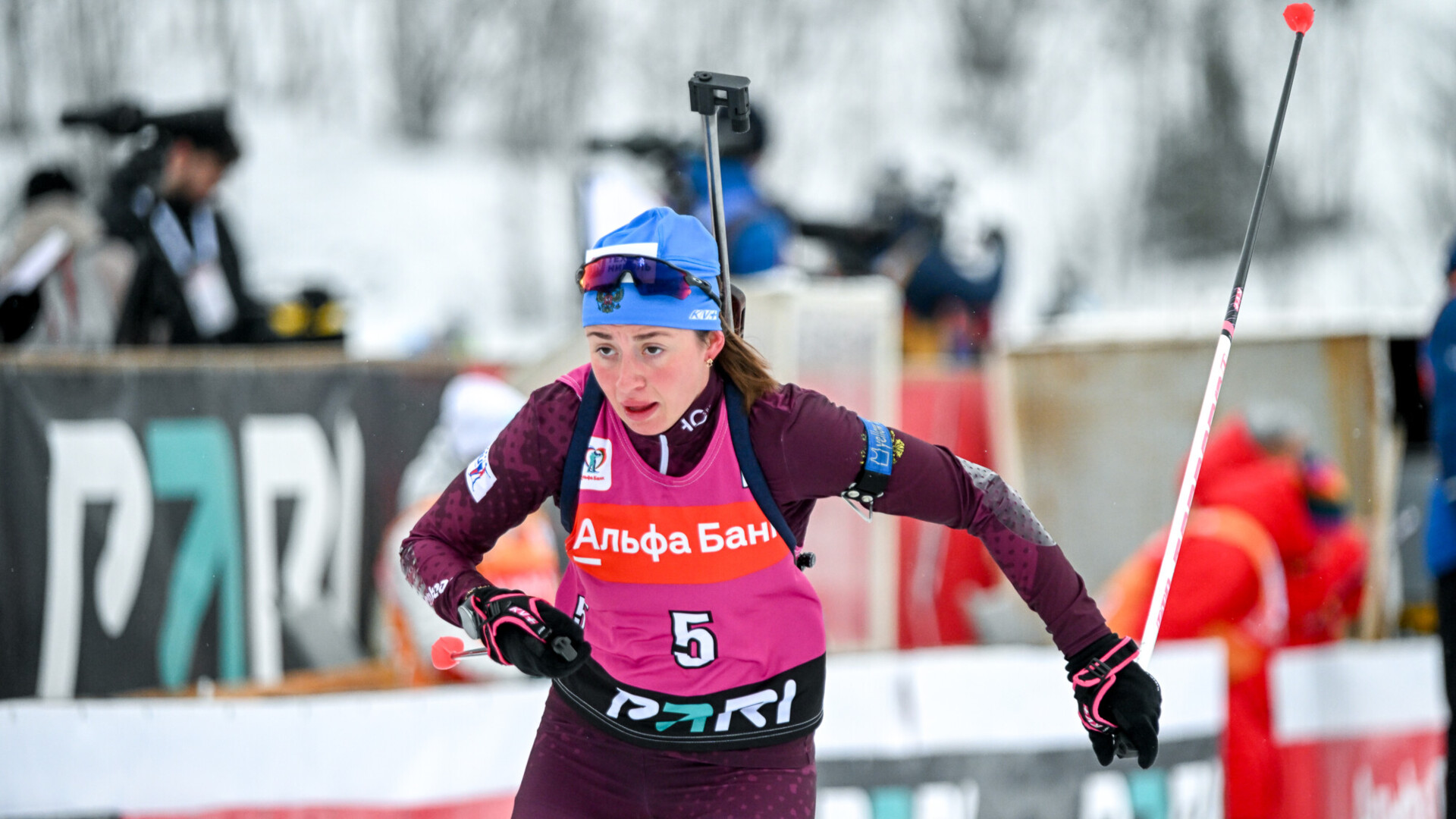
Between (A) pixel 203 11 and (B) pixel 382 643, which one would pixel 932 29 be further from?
(B) pixel 382 643

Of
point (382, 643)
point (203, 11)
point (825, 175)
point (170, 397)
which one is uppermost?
point (203, 11)

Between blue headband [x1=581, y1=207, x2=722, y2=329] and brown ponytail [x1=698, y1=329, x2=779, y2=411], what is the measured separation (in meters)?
0.06

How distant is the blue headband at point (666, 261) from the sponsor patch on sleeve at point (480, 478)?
0.36m

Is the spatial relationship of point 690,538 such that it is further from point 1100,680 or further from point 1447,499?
point 1447,499

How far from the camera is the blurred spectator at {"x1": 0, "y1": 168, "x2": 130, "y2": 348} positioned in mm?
5852

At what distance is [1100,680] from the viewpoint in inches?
115

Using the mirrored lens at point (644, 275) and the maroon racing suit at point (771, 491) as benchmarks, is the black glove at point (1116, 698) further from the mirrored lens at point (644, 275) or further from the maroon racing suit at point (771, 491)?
the mirrored lens at point (644, 275)

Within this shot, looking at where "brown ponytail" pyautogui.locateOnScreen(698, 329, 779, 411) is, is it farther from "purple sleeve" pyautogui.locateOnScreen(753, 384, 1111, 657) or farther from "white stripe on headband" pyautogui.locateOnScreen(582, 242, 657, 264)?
"white stripe on headband" pyautogui.locateOnScreen(582, 242, 657, 264)

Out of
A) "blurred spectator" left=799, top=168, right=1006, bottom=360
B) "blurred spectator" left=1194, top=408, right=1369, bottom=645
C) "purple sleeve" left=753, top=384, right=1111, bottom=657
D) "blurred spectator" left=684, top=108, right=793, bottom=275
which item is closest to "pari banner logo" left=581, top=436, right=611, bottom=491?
"purple sleeve" left=753, top=384, right=1111, bottom=657

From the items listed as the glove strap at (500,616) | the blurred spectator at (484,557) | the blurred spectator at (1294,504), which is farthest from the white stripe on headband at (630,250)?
the blurred spectator at (1294,504)

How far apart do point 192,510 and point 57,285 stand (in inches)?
45.7

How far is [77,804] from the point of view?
13.5 feet

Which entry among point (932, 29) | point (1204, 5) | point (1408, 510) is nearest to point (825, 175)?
point (932, 29)

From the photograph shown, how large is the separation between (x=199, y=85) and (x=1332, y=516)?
949cm
